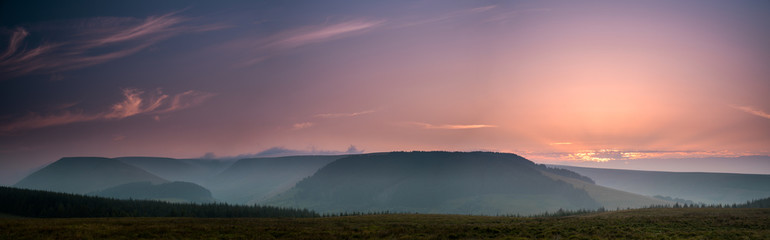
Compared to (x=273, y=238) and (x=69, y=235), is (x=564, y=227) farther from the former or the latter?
(x=69, y=235)

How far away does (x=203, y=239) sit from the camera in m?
50.3

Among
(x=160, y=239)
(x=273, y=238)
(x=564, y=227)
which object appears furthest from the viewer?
(x=564, y=227)

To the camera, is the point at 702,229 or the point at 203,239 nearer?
the point at 203,239

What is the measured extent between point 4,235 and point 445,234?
176ft

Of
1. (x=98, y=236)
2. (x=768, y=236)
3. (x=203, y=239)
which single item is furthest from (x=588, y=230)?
(x=98, y=236)

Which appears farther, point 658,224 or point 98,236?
point 658,224

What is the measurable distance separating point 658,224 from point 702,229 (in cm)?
683

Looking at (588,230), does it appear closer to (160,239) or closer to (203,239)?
(203,239)

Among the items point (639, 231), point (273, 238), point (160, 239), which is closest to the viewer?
point (160, 239)

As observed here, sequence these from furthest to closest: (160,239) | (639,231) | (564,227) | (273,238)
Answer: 1. (564,227)
2. (639,231)
3. (273,238)
4. (160,239)

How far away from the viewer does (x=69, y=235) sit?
164ft

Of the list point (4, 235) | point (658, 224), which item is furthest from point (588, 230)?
point (4, 235)

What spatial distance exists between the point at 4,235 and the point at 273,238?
3146 cm

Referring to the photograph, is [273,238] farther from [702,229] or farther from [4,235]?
[702,229]
